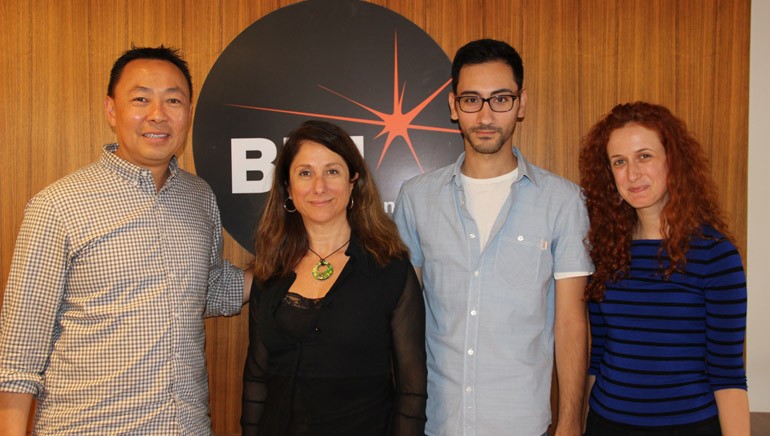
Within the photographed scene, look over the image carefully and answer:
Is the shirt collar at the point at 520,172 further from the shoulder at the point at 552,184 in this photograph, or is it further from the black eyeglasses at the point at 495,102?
the black eyeglasses at the point at 495,102

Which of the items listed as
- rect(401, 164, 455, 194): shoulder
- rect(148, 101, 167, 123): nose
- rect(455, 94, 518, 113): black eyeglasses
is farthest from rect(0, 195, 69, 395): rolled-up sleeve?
rect(455, 94, 518, 113): black eyeglasses

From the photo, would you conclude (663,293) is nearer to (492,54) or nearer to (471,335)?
(471,335)

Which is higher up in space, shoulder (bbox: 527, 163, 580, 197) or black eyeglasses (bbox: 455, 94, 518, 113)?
black eyeglasses (bbox: 455, 94, 518, 113)

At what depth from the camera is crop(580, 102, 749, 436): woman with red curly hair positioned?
5.91ft

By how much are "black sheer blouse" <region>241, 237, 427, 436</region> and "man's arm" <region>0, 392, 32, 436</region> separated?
2.21 ft

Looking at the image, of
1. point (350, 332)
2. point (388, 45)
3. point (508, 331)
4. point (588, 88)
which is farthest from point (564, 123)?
point (350, 332)

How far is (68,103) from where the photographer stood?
105 inches

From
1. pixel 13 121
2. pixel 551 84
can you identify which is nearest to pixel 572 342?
pixel 551 84

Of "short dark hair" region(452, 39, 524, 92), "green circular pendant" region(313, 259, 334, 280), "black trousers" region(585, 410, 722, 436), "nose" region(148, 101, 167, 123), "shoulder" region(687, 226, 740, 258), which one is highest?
"short dark hair" region(452, 39, 524, 92)

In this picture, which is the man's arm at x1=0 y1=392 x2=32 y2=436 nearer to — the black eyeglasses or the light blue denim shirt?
the light blue denim shirt

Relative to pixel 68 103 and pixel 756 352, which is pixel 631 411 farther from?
pixel 68 103

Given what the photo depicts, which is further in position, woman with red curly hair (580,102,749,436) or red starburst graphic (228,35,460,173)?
red starburst graphic (228,35,460,173)

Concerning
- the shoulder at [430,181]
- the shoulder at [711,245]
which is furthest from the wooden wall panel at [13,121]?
the shoulder at [711,245]

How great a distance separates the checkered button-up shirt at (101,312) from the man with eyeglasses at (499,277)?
902mm
